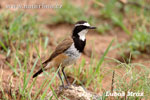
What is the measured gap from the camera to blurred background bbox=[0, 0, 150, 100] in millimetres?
4654

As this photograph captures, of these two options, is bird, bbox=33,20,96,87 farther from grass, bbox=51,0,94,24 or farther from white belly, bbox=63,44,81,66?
grass, bbox=51,0,94,24

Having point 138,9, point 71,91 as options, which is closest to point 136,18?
point 138,9

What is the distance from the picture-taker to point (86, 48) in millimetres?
7711

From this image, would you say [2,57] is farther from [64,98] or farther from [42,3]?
[42,3]

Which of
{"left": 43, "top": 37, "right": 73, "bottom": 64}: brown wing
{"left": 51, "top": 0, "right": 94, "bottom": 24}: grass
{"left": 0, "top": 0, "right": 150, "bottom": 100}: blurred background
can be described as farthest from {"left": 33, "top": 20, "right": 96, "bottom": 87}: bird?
{"left": 51, "top": 0, "right": 94, "bottom": 24}: grass

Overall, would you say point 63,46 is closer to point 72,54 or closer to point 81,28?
point 72,54

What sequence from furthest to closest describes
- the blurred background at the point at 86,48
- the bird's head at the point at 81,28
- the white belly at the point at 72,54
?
the bird's head at the point at 81,28, the white belly at the point at 72,54, the blurred background at the point at 86,48

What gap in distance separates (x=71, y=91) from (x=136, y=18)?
468cm

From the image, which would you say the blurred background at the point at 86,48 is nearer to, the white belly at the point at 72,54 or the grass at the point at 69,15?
the grass at the point at 69,15

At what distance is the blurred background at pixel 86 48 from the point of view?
15.3ft

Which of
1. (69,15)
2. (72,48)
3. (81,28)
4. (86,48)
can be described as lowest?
(86,48)

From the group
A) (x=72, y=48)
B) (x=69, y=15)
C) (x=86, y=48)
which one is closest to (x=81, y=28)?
(x=72, y=48)

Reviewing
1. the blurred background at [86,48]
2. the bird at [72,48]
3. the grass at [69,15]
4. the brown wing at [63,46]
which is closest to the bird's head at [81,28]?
the bird at [72,48]

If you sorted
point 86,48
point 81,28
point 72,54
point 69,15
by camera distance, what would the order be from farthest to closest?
point 69,15 < point 86,48 < point 81,28 < point 72,54
